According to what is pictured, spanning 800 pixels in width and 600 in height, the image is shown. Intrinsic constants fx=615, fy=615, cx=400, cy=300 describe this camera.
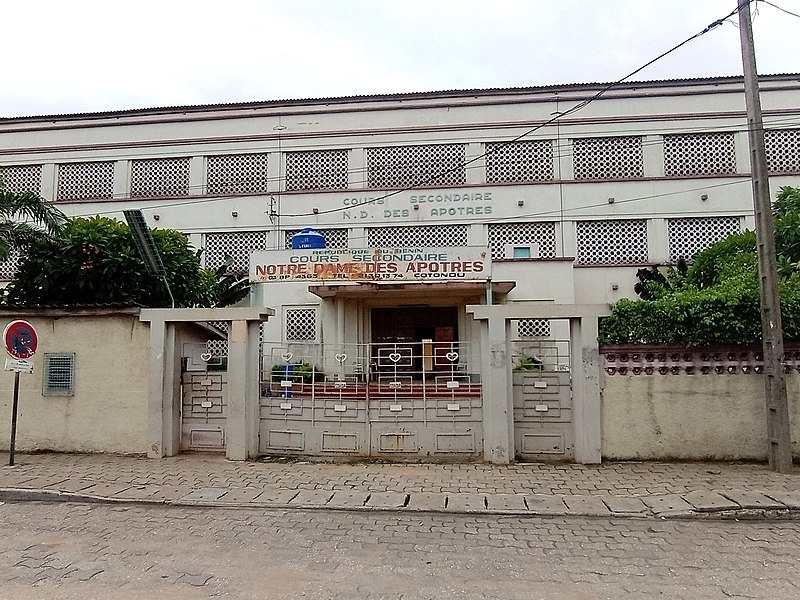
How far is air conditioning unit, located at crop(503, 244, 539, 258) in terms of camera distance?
2041cm

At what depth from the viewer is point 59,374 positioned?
31.4 ft

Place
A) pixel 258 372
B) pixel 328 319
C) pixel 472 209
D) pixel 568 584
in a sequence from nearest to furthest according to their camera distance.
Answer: pixel 568 584 → pixel 258 372 → pixel 328 319 → pixel 472 209

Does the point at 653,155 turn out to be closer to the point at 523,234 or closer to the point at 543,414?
the point at 523,234

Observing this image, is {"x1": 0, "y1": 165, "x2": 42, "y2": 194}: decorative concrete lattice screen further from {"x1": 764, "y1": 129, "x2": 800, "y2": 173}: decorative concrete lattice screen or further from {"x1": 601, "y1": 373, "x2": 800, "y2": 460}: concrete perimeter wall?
{"x1": 764, "y1": 129, "x2": 800, "y2": 173}: decorative concrete lattice screen

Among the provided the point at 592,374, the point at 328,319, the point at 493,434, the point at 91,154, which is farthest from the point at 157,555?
the point at 91,154

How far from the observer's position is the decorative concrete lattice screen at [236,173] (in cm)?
2219

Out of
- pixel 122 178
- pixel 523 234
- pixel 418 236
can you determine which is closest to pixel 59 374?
pixel 418 236

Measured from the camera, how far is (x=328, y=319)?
1744 centimetres

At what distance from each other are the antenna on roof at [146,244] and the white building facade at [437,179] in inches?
240

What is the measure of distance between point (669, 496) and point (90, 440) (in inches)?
321

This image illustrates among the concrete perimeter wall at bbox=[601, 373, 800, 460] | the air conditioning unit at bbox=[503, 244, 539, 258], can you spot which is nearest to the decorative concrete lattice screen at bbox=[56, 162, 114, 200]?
the air conditioning unit at bbox=[503, 244, 539, 258]

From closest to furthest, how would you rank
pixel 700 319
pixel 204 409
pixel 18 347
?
pixel 700 319 → pixel 18 347 → pixel 204 409

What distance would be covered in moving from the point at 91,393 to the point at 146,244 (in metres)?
2.58

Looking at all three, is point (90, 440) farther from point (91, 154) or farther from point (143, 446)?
point (91, 154)
